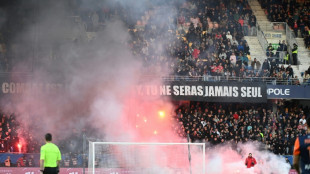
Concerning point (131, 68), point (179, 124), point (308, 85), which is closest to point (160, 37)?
point (131, 68)

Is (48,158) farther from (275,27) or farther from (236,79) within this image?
(275,27)

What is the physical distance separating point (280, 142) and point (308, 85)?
2.81 meters

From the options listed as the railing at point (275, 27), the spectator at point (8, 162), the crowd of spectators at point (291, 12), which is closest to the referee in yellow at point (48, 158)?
the spectator at point (8, 162)

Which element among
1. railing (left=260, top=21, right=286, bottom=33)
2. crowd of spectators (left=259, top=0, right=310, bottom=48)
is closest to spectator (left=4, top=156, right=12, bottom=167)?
railing (left=260, top=21, right=286, bottom=33)

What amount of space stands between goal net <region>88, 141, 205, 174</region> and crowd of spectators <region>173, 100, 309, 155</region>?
2.23 metres

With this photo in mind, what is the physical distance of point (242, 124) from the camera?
1764 cm

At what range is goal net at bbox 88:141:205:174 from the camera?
1266 cm

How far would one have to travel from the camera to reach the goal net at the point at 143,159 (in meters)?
12.7

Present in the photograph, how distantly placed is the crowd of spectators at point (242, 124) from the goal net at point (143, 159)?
7.32ft

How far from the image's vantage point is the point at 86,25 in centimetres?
1952

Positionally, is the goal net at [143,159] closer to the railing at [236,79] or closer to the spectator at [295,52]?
the railing at [236,79]

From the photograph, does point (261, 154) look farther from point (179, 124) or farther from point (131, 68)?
point (131, 68)

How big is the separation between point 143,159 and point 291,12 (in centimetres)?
1189

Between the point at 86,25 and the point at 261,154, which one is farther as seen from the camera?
Answer: the point at 86,25
